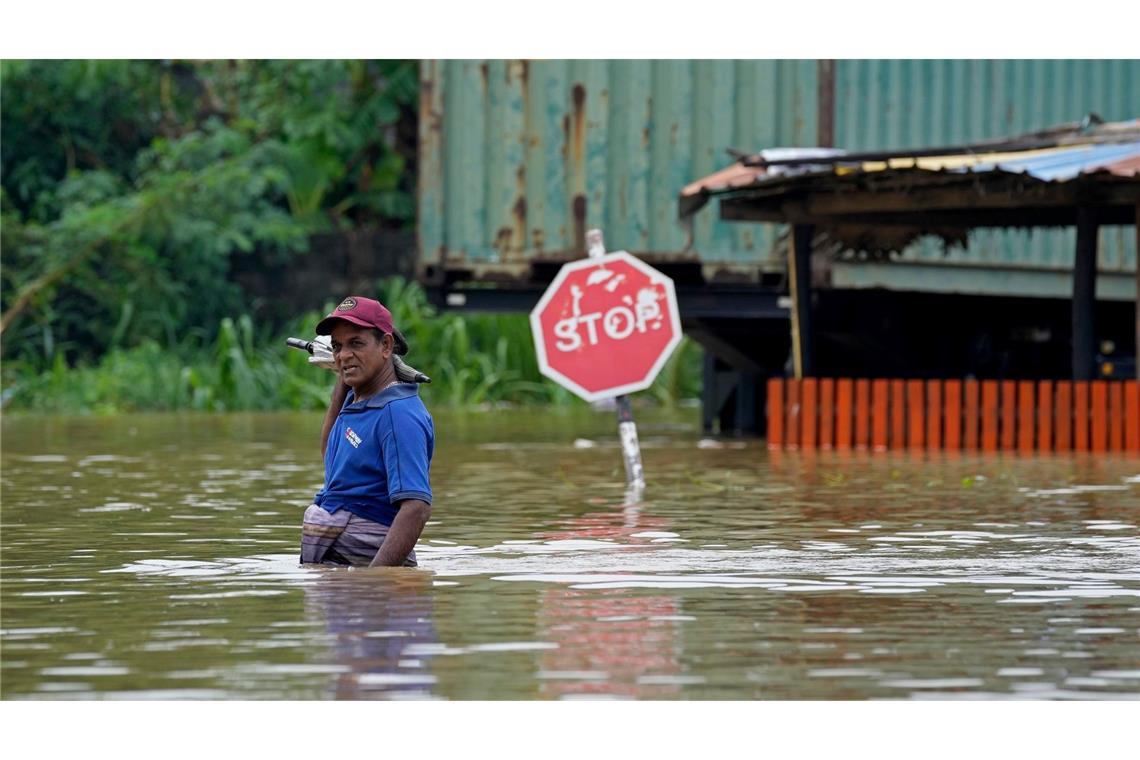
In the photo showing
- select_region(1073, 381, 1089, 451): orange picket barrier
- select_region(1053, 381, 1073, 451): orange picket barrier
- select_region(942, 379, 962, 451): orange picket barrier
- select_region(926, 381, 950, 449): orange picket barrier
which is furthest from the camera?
select_region(926, 381, 950, 449): orange picket barrier

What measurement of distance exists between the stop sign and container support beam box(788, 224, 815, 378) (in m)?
5.55

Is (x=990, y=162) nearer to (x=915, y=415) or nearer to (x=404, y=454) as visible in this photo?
(x=915, y=415)

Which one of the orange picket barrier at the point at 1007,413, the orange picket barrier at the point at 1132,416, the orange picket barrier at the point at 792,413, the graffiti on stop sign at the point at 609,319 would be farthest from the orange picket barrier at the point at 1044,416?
the graffiti on stop sign at the point at 609,319

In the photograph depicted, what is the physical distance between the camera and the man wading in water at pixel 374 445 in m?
8.70

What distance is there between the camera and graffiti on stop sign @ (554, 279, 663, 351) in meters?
15.5

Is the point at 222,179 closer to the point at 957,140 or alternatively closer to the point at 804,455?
the point at 957,140

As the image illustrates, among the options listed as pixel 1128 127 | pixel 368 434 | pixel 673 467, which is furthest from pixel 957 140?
pixel 368 434

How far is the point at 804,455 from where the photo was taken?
62.2 ft

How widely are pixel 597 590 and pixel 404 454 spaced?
3.16 ft

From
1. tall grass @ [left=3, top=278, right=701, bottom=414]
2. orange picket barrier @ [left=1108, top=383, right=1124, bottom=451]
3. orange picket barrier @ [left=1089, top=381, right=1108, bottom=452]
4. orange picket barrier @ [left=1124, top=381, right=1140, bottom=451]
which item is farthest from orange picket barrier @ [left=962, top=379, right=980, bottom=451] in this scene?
tall grass @ [left=3, top=278, right=701, bottom=414]

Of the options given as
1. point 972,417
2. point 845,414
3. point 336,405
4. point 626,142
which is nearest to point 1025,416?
point 972,417

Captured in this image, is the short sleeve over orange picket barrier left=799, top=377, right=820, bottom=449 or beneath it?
over

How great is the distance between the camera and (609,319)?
1555cm

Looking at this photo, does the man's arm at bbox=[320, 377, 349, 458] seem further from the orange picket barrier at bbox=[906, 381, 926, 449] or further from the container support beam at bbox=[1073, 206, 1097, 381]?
the orange picket barrier at bbox=[906, 381, 926, 449]
